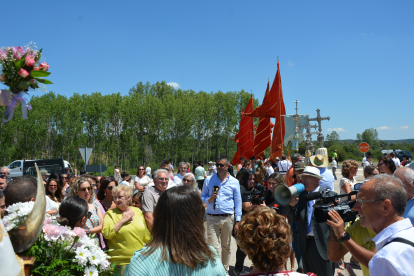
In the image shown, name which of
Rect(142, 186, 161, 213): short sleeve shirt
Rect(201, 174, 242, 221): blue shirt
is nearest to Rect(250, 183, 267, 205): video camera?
Rect(201, 174, 242, 221): blue shirt

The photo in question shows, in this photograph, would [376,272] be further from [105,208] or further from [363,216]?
[105,208]

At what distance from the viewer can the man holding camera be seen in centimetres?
Answer: 363

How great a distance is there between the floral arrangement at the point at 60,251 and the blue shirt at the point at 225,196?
328 cm

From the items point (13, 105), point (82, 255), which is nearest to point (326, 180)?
point (82, 255)

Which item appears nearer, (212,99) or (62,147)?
(62,147)

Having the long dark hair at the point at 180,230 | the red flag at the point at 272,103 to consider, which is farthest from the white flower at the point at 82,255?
the red flag at the point at 272,103

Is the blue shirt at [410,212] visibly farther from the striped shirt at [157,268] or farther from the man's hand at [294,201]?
the striped shirt at [157,268]

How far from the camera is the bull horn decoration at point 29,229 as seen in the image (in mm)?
1702

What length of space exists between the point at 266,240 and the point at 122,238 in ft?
7.28

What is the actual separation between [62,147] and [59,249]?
4292 cm

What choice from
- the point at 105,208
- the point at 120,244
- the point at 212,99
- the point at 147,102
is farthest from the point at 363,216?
the point at 212,99

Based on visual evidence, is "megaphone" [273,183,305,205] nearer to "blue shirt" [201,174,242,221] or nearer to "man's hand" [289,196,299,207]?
"man's hand" [289,196,299,207]

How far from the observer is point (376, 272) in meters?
1.81

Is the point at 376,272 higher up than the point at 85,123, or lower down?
lower down
